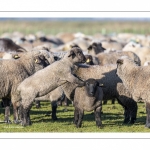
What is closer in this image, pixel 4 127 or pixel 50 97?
pixel 4 127

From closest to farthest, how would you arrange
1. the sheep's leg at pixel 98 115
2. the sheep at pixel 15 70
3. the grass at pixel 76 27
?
the sheep's leg at pixel 98 115 → the sheep at pixel 15 70 → the grass at pixel 76 27

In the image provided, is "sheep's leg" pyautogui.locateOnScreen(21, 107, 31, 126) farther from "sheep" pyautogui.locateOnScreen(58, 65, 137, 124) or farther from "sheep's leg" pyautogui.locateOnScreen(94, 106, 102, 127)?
"sheep's leg" pyautogui.locateOnScreen(94, 106, 102, 127)

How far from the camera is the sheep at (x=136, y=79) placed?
1320 centimetres

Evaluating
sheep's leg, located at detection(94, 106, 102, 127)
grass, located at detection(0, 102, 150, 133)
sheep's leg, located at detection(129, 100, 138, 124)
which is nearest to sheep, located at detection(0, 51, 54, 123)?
grass, located at detection(0, 102, 150, 133)

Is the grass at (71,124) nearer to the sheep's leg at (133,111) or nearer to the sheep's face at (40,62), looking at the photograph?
the sheep's leg at (133,111)

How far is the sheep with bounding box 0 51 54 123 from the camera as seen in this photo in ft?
45.7

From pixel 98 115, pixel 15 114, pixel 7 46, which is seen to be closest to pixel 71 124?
pixel 98 115

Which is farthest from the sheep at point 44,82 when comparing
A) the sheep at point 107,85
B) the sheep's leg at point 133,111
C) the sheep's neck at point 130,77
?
the sheep's leg at point 133,111

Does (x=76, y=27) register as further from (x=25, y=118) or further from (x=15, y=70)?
(x=25, y=118)

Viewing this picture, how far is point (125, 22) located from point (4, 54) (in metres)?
67.9
